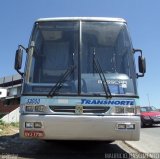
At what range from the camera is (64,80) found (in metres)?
8.62

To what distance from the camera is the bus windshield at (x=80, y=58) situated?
8617 millimetres

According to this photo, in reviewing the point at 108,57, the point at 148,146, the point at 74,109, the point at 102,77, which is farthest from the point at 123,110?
the point at 148,146

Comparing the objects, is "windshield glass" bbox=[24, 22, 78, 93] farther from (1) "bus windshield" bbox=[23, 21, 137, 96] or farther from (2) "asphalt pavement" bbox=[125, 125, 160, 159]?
(2) "asphalt pavement" bbox=[125, 125, 160, 159]

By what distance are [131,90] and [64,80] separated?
61.3 inches

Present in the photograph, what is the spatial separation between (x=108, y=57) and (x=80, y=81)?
1064 mm

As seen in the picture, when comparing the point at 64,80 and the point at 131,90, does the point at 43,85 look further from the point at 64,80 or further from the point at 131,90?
the point at 131,90

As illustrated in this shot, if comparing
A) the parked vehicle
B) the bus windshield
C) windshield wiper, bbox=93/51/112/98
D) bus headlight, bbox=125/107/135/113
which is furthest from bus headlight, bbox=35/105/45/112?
the parked vehicle

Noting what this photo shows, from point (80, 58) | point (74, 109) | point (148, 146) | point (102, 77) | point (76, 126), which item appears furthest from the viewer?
point (148, 146)

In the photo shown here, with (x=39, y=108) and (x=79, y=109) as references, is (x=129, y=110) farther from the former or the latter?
(x=39, y=108)

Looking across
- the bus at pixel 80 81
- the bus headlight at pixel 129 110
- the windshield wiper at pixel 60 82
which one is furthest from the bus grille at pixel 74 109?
the bus headlight at pixel 129 110

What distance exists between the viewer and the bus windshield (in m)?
8.62

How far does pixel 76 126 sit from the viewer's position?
27.1 feet

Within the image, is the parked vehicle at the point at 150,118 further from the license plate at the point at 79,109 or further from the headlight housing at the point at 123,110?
the license plate at the point at 79,109

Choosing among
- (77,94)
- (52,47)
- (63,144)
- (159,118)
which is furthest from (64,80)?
(159,118)
